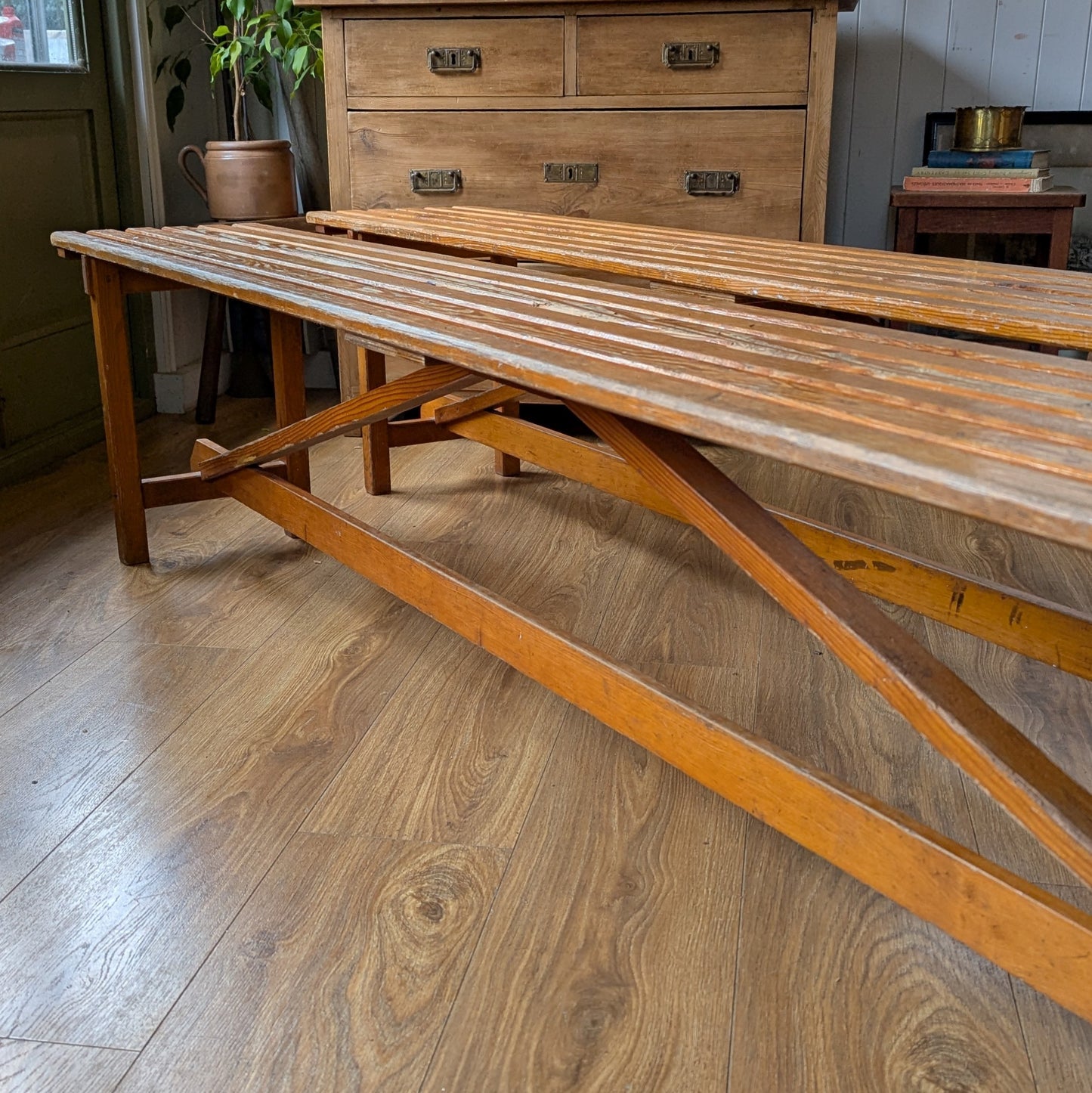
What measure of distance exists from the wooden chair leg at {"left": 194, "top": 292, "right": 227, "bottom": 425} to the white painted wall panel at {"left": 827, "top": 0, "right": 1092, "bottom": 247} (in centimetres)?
161

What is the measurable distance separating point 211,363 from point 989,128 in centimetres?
192

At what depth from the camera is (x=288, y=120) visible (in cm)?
330

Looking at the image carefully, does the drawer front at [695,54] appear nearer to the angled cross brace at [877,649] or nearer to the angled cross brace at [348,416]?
the angled cross brace at [348,416]

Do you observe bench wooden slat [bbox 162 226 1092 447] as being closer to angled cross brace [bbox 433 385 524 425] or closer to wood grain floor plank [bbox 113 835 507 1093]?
wood grain floor plank [bbox 113 835 507 1093]

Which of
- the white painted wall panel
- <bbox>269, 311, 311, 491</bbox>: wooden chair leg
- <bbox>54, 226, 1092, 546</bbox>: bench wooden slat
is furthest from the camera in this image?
the white painted wall panel

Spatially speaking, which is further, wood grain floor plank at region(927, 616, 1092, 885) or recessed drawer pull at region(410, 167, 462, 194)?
recessed drawer pull at region(410, 167, 462, 194)

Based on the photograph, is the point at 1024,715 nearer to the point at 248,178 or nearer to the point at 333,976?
the point at 333,976

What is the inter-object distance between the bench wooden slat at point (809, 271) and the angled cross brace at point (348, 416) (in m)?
0.27

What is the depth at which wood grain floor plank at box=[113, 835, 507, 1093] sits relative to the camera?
3.15 ft

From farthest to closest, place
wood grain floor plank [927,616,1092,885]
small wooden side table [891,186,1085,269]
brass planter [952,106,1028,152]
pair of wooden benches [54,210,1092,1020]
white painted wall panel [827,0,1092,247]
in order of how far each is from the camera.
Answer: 1. white painted wall panel [827,0,1092,247]
2. brass planter [952,106,1028,152]
3. small wooden side table [891,186,1085,269]
4. wood grain floor plank [927,616,1092,885]
5. pair of wooden benches [54,210,1092,1020]

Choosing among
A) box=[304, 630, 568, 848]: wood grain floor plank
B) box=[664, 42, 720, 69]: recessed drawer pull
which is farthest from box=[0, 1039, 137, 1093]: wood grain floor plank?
box=[664, 42, 720, 69]: recessed drawer pull

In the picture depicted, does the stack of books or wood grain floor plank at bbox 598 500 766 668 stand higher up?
the stack of books

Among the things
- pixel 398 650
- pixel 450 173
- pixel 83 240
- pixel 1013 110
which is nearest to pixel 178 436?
pixel 450 173

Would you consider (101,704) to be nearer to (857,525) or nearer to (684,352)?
(684,352)
